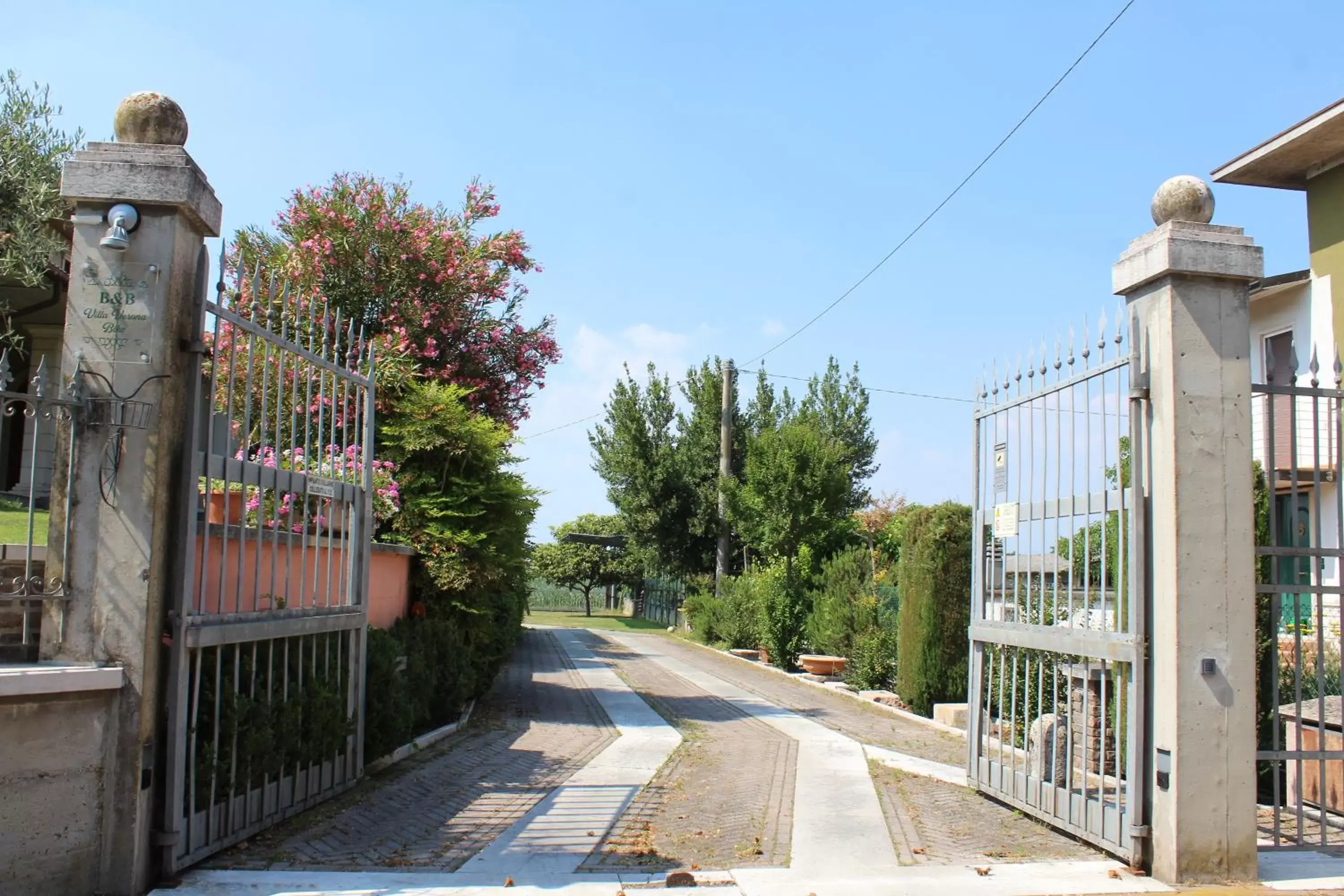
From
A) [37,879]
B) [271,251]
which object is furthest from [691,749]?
[271,251]

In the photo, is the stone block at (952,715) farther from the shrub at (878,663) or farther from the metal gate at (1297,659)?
the metal gate at (1297,659)

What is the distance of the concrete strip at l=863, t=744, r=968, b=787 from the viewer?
8953 mm

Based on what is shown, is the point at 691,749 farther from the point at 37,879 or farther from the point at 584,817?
the point at 37,879

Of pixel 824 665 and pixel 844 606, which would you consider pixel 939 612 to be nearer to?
pixel 844 606

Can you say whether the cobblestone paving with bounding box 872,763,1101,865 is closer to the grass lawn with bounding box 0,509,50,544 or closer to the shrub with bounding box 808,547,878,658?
the grass lawn with bounding box 0,509,50,544

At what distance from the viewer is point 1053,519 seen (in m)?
6.97

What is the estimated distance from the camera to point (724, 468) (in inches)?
1178

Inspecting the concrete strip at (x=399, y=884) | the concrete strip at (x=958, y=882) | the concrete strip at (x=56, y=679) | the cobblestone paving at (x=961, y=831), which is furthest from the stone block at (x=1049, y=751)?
the concrete strip at (x=56, y=679)

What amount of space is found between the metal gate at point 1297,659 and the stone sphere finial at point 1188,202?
1.00m

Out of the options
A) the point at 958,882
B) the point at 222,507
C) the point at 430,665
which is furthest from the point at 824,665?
the point at 222,507

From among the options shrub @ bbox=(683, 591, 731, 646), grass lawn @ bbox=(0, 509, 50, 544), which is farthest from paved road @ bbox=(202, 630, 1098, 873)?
shrub @ bbox=(683, 591, 731, 646)

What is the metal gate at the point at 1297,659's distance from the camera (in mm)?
6113

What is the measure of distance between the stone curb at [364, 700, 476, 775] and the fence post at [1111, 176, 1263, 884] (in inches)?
226

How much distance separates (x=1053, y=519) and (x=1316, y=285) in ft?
40.3
